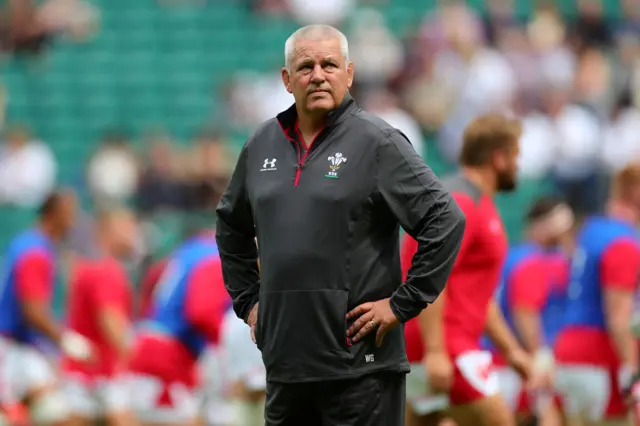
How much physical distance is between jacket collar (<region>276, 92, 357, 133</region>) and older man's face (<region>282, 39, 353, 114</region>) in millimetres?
35

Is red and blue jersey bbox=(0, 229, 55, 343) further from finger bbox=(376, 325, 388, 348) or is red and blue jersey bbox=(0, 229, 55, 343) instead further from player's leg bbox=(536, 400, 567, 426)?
finger bbox=(376, 325, 388, 348)

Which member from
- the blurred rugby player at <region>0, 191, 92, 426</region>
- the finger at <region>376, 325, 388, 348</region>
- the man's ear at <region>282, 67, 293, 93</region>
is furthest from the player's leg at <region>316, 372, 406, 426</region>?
the blurred rugby player at <region>0, 191, 92, 426</region>

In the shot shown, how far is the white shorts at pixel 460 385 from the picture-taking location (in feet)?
22.5

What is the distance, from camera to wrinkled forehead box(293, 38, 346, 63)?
17.0 feet

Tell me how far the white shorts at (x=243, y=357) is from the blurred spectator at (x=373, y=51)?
32.5 ft

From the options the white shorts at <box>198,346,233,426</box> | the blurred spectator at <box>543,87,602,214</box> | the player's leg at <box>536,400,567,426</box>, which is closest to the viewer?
the player's leg at <box>536,400,567,426</box>

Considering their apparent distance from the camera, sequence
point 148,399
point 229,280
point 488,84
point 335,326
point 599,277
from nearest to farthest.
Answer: point 335,326 < point 229,280 < point 599,277 < point 148,399 < point 488,84

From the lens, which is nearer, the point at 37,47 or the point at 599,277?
the point at 599,277

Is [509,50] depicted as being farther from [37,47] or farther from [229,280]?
[229,280]

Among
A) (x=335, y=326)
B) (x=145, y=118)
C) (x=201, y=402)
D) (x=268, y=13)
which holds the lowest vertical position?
(x=201, y=402)

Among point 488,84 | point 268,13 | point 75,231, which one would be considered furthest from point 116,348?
point 268,13

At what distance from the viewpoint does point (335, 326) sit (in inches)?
201

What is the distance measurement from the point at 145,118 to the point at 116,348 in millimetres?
8906

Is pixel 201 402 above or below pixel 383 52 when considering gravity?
below
